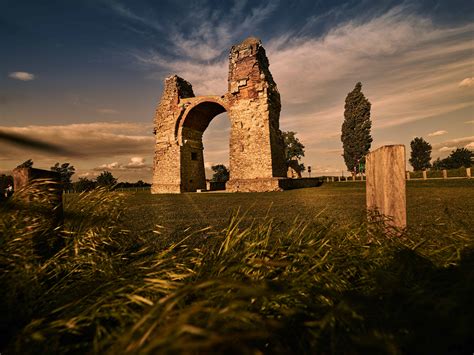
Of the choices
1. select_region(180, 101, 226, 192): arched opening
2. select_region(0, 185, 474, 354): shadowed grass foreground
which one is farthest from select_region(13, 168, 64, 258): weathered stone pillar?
select_region(180, 101, 226, 192): arched opening

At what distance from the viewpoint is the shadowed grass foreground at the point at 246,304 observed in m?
0.64

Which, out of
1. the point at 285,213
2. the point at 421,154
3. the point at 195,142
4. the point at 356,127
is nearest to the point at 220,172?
the point at 356,127

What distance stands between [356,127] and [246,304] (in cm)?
3377

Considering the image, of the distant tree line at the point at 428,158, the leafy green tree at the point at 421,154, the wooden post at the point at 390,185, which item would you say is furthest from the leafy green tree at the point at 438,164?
the wooden post at the point at 390,185

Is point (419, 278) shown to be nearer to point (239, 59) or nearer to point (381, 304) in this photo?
point (381, 304)

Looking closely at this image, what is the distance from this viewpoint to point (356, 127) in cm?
→ 3030

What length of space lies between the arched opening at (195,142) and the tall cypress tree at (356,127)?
68.7 feet

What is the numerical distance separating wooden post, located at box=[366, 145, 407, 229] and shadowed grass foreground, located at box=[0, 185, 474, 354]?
0.43 meters

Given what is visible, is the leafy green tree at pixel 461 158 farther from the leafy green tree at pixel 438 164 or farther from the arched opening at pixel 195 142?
the arched opening at pixel 195 142

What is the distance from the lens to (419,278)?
1.14 metres

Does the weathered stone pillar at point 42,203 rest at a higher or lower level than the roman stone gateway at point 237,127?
lower

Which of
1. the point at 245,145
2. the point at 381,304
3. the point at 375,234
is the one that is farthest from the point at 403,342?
the point at 245,145

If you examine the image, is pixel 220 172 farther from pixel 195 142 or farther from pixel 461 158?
pixel 461 158

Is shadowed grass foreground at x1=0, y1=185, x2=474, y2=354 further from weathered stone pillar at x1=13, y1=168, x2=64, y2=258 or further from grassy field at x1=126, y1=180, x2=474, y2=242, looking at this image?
grassy field at x1=126, y1=180, x2=474, y2=242
